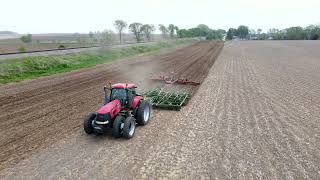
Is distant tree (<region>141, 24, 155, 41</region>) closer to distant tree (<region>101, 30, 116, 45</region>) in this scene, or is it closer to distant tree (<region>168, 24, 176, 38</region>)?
distant tree (<region>168, 24, 176, 38</region>)

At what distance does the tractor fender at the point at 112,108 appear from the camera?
9.90 metres

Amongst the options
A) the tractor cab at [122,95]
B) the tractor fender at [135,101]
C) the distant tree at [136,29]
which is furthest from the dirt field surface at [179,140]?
the distant tree at [136,29]

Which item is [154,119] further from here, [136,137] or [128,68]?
[128,68]

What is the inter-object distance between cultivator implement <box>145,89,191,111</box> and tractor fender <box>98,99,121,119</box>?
10.6ft

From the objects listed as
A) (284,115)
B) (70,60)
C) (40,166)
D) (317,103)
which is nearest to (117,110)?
(40,166)

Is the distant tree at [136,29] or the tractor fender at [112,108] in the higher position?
the distant tree at [136,29]

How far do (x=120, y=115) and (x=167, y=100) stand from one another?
486cm

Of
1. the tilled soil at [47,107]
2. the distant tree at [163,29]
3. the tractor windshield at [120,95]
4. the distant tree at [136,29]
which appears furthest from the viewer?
the distant tree at [163,29]

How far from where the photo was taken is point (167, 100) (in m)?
15.1

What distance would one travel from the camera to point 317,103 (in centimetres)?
1609

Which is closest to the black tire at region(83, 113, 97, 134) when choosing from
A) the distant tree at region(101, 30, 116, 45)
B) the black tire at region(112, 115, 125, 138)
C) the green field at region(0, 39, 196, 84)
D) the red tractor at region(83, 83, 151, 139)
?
the red tractor at region(83, 83, 151, 139)

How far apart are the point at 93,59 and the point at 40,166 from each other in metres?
29.0

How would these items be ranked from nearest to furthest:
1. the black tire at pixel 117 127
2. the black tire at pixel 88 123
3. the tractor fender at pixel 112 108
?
1. the tractor fender at pixel 112 108
2. the black tire at pixel 117 127
3. the black tire at pixel 88 123

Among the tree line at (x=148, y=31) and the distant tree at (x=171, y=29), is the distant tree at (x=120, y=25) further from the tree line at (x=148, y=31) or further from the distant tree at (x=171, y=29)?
the distant tree at (x=171, y=29)
